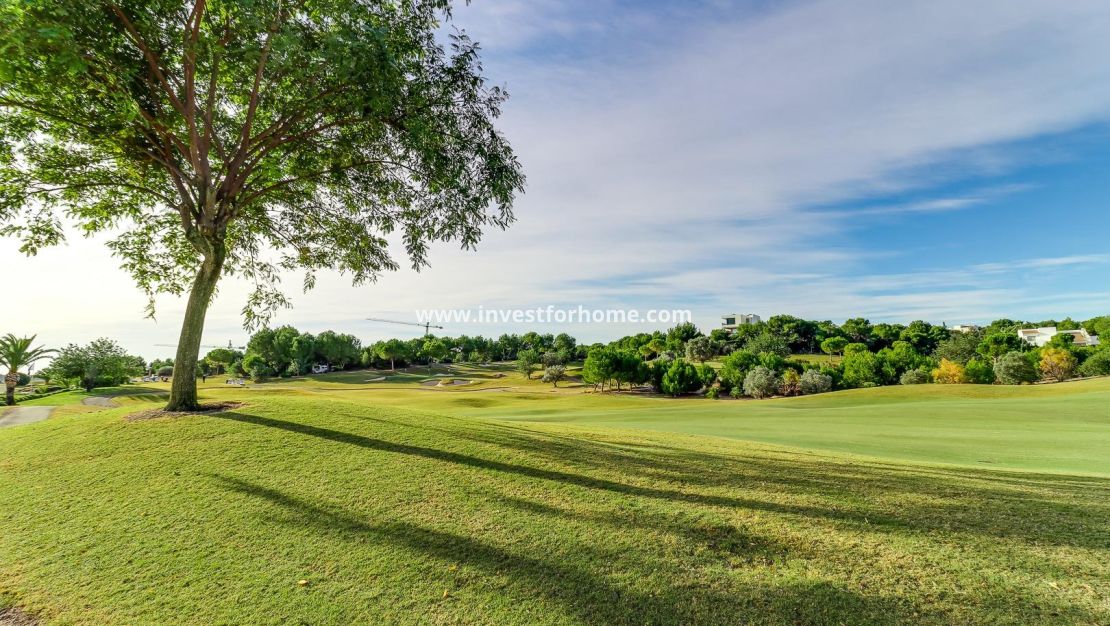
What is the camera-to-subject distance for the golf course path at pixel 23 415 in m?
23.4

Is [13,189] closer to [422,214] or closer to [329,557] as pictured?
[422,214]

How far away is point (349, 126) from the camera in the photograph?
12820 mm

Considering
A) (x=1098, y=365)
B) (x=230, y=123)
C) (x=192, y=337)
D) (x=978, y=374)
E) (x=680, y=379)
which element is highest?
(x=230, y=123)

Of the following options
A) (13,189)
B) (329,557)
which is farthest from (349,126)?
(329,557)

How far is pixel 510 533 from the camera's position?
18.5 feet

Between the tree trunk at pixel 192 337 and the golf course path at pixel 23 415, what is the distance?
799 inches

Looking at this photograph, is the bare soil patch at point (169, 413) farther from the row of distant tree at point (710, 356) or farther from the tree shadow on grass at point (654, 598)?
the row of distant tree at point (710, 356)

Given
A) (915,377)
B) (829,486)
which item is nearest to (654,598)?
(829,486)

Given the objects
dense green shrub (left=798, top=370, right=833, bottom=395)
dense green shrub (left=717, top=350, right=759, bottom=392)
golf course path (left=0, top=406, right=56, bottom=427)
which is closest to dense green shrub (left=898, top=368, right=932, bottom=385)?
dense green shrub (left=798, top=370, right=833, bottom=395)

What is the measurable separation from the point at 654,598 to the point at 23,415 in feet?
117

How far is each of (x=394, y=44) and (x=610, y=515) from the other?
10.2m

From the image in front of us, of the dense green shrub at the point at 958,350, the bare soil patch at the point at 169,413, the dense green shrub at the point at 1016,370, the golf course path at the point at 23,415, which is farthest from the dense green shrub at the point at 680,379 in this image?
the golf course path at the point at 23,415

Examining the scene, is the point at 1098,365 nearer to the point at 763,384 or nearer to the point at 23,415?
the point at 763,384

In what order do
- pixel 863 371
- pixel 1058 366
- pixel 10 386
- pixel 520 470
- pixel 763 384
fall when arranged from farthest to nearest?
pixel 863 371 < pixel 1058 366 < pixel 763 384 < pixel 10 386 < pixel 520 470
